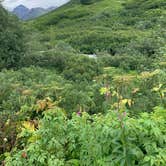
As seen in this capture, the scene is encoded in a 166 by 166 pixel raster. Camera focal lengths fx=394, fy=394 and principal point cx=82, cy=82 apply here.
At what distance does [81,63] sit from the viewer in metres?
15.9

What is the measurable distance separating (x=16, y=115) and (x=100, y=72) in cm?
706

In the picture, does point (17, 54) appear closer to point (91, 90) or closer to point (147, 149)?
point (91, 90)

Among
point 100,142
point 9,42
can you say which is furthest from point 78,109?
point 9,42

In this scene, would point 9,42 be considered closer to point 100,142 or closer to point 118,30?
point 100,142

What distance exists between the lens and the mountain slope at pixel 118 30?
72.4 ft

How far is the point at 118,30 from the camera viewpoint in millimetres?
38594

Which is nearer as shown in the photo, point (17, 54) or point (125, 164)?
point (125, 164)

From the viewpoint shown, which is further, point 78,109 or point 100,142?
point 78,109

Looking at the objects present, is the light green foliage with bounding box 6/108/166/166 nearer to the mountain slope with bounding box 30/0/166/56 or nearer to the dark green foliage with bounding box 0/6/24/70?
the dark green foliage with bounding box 0/6/24/70

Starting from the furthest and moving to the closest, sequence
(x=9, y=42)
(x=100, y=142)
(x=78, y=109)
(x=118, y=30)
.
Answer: (x=118, y=30)
(x=9, y=42)
(x=78, y=109)
(x=100, y=142)

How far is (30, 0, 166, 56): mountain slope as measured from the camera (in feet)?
72.4

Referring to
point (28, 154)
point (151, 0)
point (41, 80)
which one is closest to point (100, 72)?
point (41, 80)

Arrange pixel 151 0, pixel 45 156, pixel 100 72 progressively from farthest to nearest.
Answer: pixel 151 0 → pixel 100 72 → pixel 45 156

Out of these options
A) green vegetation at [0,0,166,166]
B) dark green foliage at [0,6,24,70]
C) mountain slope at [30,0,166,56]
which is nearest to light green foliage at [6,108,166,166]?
green vegetation at [0,0,166,166]
